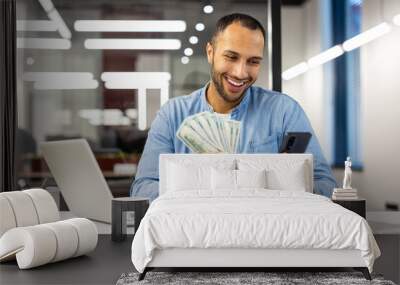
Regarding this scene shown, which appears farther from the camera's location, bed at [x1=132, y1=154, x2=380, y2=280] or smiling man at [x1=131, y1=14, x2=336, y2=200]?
smiling man at [x1=131, y1=14, x2=336, y2=200]


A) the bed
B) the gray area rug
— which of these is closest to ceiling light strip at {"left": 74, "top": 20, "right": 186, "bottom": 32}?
the bed

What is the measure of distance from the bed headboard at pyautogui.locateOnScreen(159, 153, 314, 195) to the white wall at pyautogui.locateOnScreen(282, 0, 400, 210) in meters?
0.81

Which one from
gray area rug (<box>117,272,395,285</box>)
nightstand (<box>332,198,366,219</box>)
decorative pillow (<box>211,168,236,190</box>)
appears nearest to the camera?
gray area rug (<box>117,272,395,285</box>)

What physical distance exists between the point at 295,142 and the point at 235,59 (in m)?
1.09

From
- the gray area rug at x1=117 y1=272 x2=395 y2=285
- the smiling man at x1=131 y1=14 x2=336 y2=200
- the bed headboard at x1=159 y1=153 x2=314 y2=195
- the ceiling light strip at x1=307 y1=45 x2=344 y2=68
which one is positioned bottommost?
the gray area rug at x1=117 y1=272 x2=395 y2=285

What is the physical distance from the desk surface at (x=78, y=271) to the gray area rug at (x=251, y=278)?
0.66 ft

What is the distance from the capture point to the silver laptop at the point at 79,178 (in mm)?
5676

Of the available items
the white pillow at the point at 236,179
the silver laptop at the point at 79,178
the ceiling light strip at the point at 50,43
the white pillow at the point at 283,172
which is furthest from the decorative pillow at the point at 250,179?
the ceiling light strip at the point at 50,43

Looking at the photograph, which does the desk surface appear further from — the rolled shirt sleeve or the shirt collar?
the shirt collar

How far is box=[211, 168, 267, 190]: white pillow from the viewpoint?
5.23 meters

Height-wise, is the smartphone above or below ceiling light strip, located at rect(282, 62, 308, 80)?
below

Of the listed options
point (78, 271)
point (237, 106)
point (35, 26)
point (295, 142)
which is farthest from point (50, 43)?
point (78, 271)

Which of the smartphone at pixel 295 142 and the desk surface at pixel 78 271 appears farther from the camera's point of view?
the smartphone at pixel 295 142

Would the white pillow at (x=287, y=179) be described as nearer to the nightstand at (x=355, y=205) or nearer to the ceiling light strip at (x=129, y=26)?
the nightstand at (x=355, y=205)
